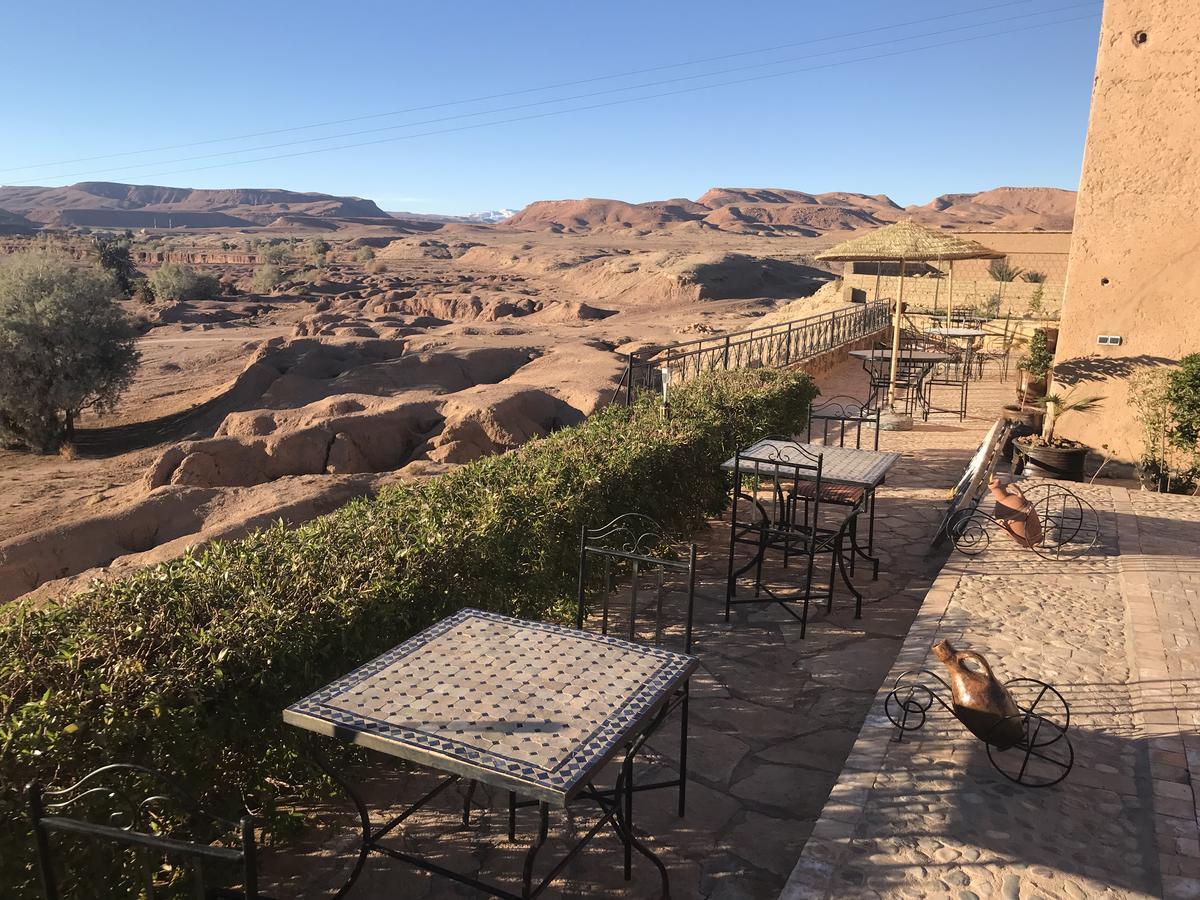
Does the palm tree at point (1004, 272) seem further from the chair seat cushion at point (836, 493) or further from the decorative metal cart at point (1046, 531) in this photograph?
the chair seat cushion at point (836, 493)

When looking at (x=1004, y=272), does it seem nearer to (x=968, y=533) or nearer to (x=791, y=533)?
(x=968, y=533)

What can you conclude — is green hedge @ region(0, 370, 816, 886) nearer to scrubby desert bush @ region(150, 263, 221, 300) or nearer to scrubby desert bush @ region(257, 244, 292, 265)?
scrubby desert bush @ region(150, 263, 221, 300)

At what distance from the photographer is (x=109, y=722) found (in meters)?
2.73

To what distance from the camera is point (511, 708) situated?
9.22 ft

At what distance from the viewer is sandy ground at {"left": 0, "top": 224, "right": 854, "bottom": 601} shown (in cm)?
1152

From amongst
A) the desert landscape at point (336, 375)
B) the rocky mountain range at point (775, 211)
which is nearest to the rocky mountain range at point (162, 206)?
the rocky mountain range at point (775, 211)

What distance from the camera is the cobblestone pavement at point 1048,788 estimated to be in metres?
3.21

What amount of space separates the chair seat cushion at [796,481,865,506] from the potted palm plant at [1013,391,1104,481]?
3.80 m

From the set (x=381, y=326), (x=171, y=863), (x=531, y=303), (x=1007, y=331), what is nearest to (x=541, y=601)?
(x=171, y=863)

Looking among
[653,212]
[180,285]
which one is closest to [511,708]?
[180,285]

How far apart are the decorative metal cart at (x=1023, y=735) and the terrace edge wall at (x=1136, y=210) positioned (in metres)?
6.64

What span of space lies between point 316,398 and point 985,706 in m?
19.8

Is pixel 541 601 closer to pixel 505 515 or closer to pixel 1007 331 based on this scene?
pixel 505 515

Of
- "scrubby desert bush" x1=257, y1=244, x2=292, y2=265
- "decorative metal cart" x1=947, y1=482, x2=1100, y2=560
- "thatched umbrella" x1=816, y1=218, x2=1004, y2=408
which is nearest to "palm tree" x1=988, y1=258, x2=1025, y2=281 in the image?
"thatched umbrella" x1=816, y1=218, x2=1004, y2=408
